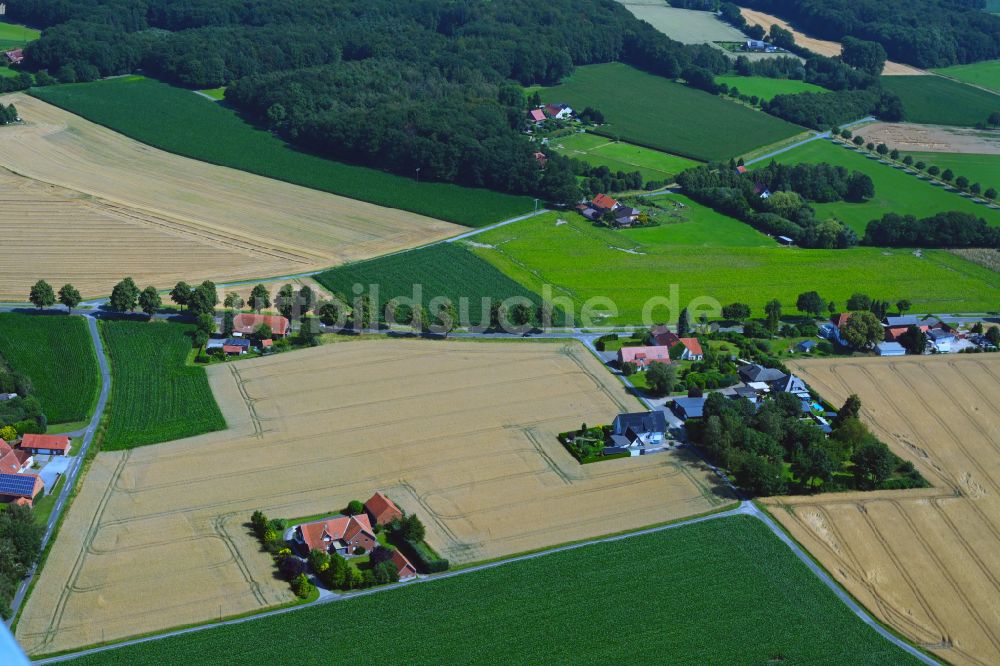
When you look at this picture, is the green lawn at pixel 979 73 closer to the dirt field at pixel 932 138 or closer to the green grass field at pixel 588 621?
the dirt field at pixel 932 138

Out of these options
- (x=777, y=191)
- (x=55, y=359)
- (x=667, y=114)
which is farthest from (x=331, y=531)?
(x=667, y=114)

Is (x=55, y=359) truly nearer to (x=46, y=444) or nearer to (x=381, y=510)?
(x=46, y=444)

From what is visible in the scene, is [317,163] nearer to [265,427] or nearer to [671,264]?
[671,264]

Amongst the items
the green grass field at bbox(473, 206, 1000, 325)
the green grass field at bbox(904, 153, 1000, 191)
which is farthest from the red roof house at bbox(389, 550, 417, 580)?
the green grass field at bbox(904, 153, 1000, 191)

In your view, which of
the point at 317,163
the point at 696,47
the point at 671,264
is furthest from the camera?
the point at 696,47

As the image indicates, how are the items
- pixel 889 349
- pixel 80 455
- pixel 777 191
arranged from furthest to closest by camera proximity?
1. pixel 777 191
2. pixel 889 349
3. pixel 80 455

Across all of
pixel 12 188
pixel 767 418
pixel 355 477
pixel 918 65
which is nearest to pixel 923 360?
pixel 767 418
